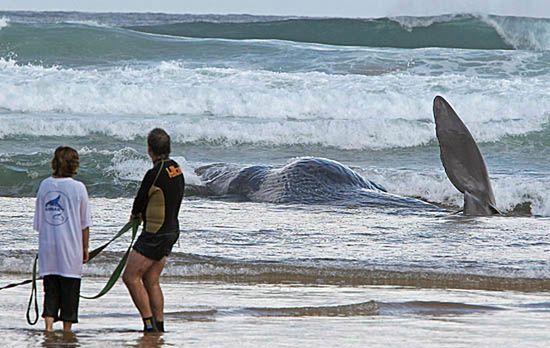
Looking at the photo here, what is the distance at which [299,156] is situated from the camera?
19.7 meters

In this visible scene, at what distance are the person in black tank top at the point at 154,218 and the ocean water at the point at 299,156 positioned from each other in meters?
0.27

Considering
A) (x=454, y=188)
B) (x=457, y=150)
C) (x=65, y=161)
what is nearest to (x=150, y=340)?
(x=65, y=161)

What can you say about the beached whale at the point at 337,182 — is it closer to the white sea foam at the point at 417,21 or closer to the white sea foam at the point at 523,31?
the white sea foam at the point at 523,31

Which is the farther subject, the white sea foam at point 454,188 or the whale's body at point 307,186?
the white sea foam at point 454,188

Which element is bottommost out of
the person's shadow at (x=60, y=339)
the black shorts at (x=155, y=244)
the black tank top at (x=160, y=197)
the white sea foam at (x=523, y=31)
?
the person's shadow at (x=60, y=339)

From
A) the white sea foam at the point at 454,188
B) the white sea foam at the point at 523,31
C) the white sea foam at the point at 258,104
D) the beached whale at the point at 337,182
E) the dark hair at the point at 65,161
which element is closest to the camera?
the dark hair at the point at 65,161

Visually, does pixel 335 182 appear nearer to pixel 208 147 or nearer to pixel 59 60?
pixel 208 147

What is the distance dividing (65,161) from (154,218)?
0.57 m

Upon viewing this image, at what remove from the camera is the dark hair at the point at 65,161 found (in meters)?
6.96

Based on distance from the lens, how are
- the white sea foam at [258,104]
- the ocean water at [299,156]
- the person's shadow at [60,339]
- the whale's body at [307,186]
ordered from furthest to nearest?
the white sea foam at [258,104] < the whale's body at [307,186] < the ocean water at [299,156] < the person's shadow at [60,339]

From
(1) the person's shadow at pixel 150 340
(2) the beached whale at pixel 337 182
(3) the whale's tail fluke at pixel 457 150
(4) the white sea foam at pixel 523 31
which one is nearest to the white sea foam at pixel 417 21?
(4) the white sea foam at pixel 523 31

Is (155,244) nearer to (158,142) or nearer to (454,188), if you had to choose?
(158,142)

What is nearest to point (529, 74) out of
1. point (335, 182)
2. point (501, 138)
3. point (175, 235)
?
point (501, 138)

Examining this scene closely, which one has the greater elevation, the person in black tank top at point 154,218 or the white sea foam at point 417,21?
the white sea foam at point 417,21
